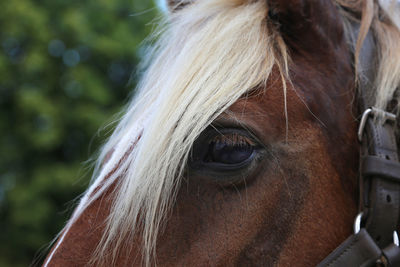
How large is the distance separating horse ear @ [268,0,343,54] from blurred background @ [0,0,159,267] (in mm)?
9902

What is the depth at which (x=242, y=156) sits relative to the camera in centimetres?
151

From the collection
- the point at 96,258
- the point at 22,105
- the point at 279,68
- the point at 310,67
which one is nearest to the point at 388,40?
the point at 310,67

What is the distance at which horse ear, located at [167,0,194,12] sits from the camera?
2.15 m

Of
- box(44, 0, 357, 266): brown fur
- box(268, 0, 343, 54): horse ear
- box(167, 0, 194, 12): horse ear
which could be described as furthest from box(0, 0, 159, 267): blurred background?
box(44, 0, 357, 266): brown fur

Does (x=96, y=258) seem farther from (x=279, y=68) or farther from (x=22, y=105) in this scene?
(x=22, y=105)

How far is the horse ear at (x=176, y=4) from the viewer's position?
2146mm

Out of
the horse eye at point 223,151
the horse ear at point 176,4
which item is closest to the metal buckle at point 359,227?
the horse eye at point 223,151

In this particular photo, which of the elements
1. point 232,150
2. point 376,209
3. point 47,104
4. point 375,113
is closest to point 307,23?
point 375,113

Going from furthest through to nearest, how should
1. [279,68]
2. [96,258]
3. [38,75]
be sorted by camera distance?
[38,75]
[279,68]
[96,258]

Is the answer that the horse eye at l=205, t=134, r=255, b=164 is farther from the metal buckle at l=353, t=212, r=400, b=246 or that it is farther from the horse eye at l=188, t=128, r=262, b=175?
the metal buckle at l=353, t=212, r=400, b=246

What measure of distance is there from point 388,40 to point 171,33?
0.92m

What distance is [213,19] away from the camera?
5.91 ft

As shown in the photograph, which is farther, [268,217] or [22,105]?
[22,105]

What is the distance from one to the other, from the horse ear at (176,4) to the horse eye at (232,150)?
0.90 m
